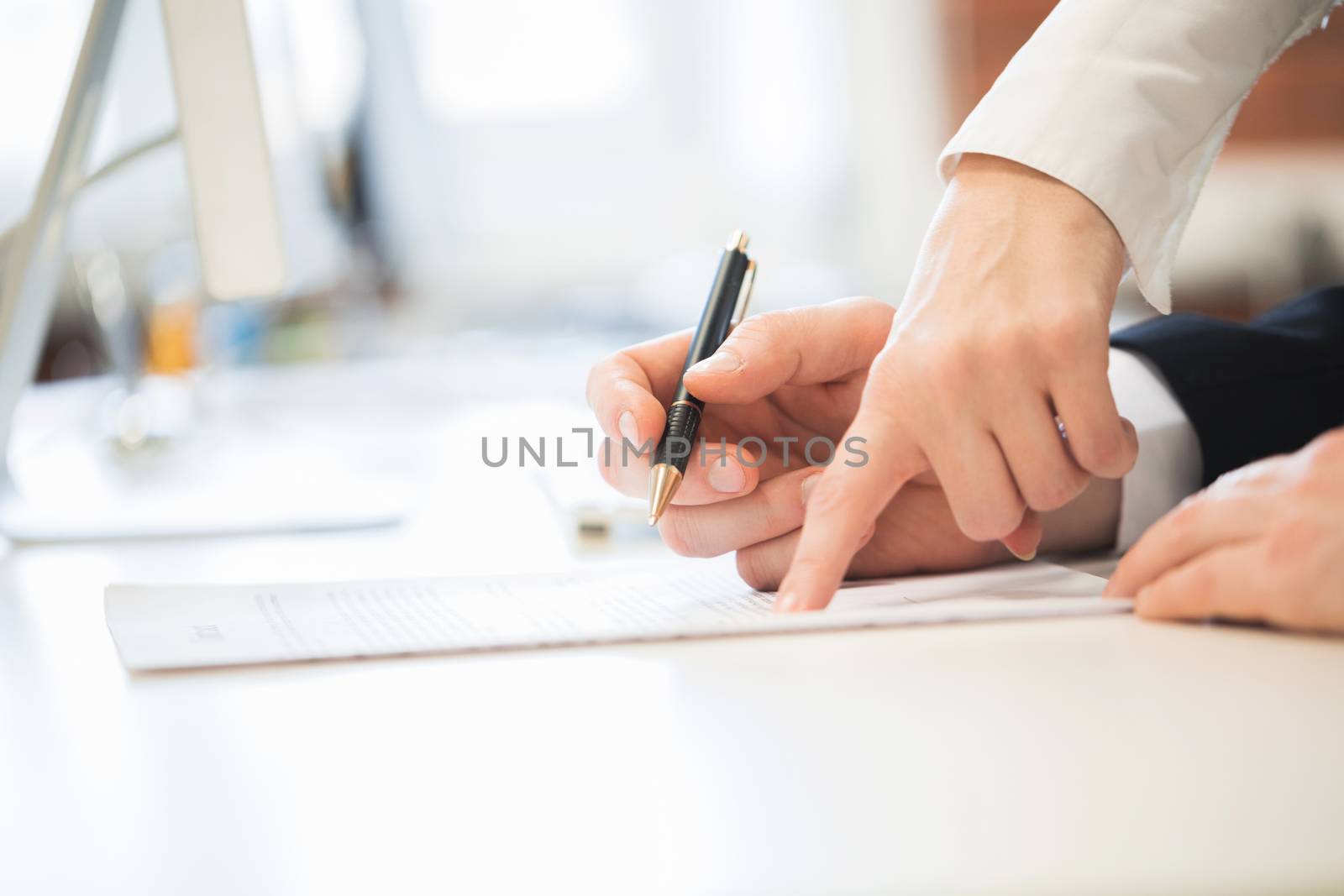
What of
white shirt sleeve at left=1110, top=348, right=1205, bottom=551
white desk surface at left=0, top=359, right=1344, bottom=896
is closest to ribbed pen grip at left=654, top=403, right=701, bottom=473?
white desk surface at left=0, top=359, right=1344, bottom=896

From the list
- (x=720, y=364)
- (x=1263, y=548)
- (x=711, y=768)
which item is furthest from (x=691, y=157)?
(x=711, y=768)

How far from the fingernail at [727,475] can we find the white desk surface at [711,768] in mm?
123

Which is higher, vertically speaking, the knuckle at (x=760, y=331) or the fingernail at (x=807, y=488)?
the knuckle at (x=760, y=331)

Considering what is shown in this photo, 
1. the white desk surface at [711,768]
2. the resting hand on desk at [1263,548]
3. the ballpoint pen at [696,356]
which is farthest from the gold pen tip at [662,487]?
the resting hand on desk at [1263,548]

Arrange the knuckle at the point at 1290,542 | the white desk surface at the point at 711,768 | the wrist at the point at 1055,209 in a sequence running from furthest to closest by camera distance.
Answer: the wrist at the point at 1055,209
the knuckle at the point at 1290,542
the white desk surface at the point at 711,768

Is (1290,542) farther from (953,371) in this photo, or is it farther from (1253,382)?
(1253,382)

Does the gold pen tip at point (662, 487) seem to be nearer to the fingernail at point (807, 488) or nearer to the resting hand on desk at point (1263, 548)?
the fingernail at point (807, 488)

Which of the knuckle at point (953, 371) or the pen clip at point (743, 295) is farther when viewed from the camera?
the pen clip at point (743, 295)

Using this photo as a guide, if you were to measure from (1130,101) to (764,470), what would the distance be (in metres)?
0.26

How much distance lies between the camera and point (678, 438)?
58cm

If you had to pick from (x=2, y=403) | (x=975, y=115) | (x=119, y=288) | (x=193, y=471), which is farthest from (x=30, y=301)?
(x=975, y=115)

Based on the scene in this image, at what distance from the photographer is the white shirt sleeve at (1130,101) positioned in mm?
542

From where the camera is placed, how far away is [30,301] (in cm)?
88

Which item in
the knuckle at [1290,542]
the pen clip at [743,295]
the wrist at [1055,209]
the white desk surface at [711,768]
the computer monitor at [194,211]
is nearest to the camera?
the white desk surface at [711,768]
